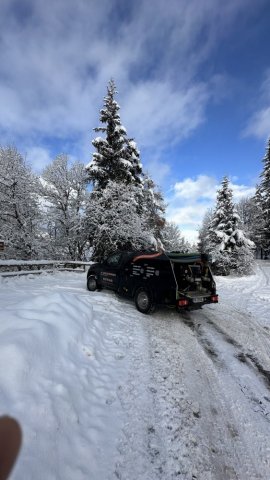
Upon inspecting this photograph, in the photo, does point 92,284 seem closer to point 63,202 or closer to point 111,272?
point 111,272

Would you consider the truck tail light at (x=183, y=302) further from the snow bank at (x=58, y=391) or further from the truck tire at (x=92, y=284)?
the truck tire at (x=92, y=284)

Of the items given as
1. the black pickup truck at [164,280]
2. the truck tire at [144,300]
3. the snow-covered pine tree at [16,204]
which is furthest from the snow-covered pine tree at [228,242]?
the truck tire at [144,300]

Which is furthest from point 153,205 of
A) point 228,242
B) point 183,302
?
point 183,302

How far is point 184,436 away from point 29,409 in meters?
1.80

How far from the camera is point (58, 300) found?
6.13m

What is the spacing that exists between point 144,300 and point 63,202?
18697mm

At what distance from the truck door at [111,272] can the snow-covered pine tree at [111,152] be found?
38.1 ft

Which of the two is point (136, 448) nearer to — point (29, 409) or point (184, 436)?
point (184, 436)

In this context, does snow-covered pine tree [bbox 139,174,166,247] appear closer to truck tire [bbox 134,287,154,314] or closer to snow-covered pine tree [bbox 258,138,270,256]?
snow-covered pine tree [bbox 258,138,270,256]

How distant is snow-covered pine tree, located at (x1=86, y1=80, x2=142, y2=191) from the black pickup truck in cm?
1257

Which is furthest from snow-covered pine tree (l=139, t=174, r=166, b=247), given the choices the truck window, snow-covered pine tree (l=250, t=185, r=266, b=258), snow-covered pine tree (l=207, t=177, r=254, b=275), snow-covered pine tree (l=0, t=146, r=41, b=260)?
the truck window

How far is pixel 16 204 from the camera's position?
1959 cm

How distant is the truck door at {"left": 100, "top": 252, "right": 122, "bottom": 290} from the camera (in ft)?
30.6

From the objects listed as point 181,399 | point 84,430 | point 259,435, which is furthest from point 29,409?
point 259,435
